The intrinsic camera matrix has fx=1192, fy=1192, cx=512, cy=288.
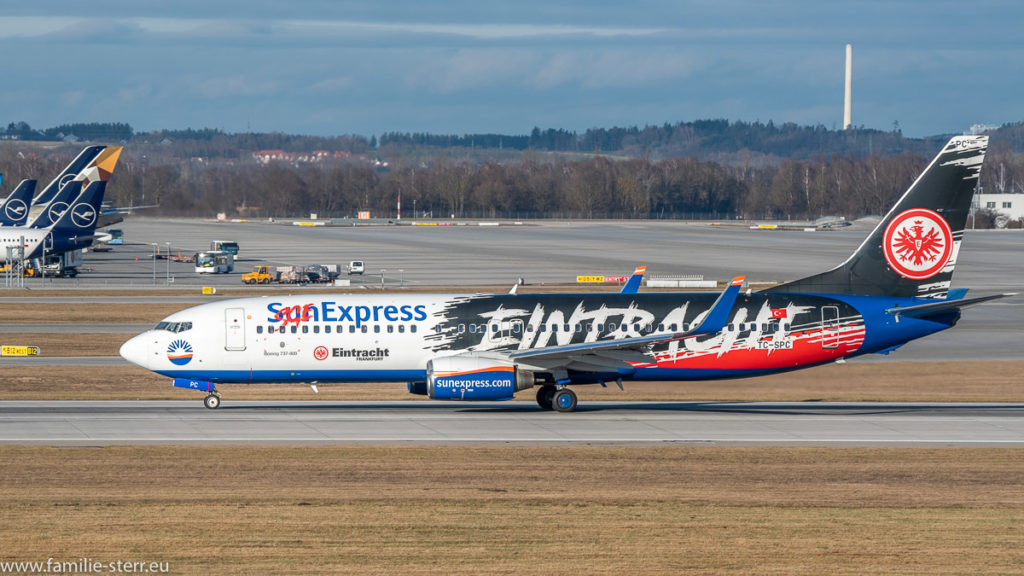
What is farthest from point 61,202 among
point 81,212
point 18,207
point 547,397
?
point 547,397

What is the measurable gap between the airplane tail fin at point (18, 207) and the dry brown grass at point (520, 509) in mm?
85243

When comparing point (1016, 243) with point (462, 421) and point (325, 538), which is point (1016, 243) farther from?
point (325, 538)

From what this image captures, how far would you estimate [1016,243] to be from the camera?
16288 centimetres

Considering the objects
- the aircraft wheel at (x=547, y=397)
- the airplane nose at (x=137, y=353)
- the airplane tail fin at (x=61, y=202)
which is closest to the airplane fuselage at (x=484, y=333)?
the airplane nose at (x=137, y=353)

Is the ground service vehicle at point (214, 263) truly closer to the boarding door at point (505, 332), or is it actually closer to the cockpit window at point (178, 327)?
the cockpit window at point (178, 327)

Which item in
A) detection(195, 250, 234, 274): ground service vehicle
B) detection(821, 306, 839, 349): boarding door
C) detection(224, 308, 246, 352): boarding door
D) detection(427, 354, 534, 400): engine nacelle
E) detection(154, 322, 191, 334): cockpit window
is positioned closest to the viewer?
detection(427, 354, 534, 400): engine nacelle

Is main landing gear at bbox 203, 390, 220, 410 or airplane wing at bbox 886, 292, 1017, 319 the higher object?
airplane wing at bbox 886, 292, 1017, 319

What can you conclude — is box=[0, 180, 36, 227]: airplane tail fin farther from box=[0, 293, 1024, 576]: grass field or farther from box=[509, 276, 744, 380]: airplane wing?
box=[0, 293, 1024, 576]: grass field

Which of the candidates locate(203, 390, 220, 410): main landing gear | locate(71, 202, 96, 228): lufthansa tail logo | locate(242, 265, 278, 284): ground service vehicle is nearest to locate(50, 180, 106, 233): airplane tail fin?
locate(71, 202, 96, 228): lufthansa tail logo

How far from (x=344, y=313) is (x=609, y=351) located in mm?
9099

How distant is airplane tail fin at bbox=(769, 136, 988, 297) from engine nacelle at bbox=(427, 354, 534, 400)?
11.0 m

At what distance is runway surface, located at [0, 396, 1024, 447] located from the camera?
3481cm

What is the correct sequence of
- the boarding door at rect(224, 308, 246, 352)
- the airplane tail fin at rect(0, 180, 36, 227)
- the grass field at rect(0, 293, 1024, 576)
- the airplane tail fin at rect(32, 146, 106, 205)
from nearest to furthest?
the grass field at rect(0, 293, 1024, 576) → the boarding door at rect(224, 308, 246, 352) → the airplane tail fin at rect(32, 146, 106, 205) → the airplane tail fin at rect(0, 180, 36, 227)

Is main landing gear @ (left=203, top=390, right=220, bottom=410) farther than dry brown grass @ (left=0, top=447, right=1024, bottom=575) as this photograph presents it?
Yes
